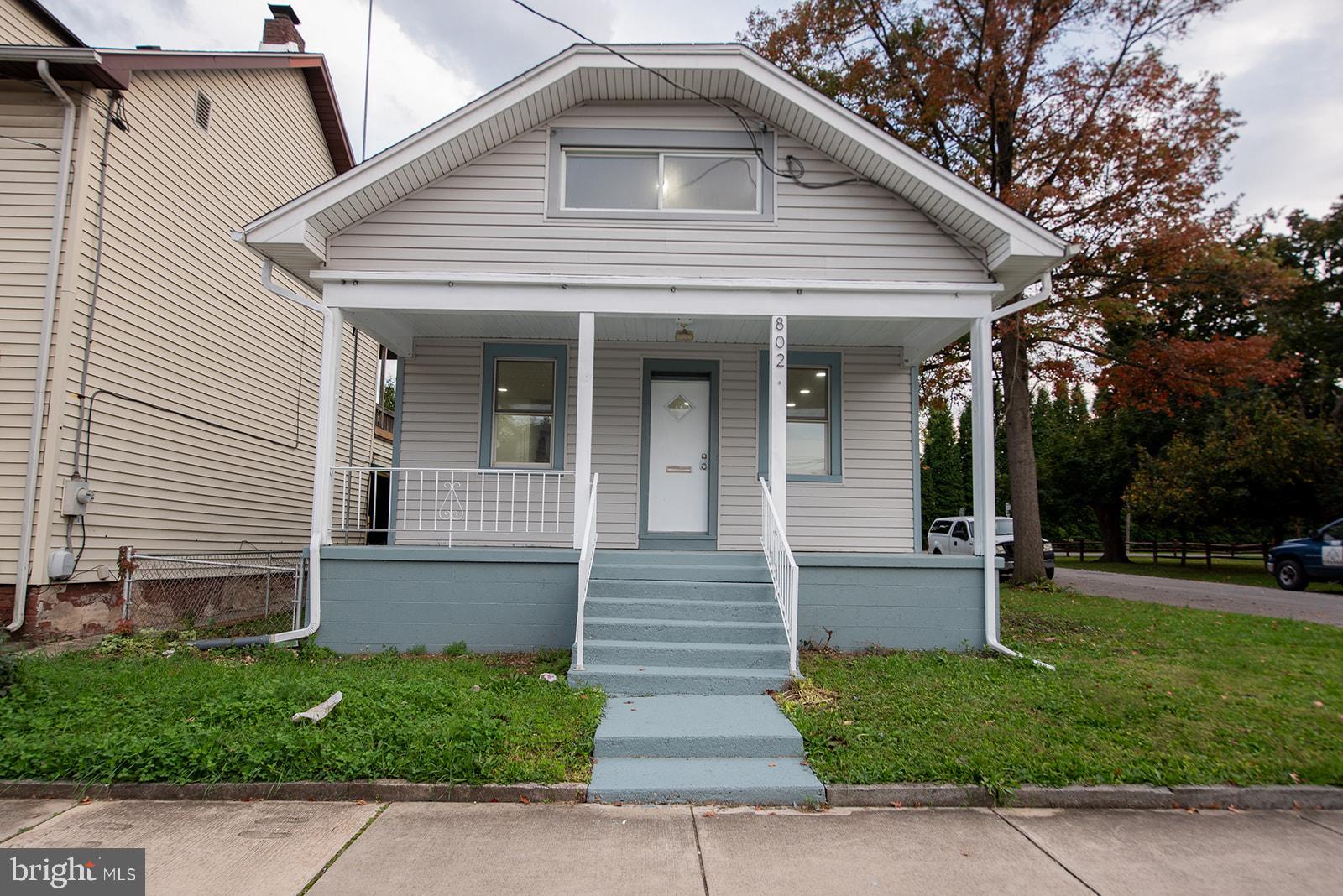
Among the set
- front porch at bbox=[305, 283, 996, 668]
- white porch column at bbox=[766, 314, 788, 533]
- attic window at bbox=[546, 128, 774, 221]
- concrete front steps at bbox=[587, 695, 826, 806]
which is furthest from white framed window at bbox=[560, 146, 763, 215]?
concrete front steps at bbox=[587, 695, 826, 806]

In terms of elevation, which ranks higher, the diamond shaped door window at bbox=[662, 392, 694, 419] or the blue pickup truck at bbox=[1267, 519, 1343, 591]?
the diamond shaped door window at bbox=[662, 392, 694, 419]

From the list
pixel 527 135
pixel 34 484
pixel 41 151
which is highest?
pixel 527 135

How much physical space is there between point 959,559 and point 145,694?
6662 mm

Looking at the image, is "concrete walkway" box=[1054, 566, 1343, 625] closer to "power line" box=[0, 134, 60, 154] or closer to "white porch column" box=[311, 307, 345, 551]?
"white porch column" box=[311, 307, 345, 551]

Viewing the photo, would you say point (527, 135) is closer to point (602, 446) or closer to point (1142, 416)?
point (602, 446)

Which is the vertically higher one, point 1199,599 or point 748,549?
point 748,549

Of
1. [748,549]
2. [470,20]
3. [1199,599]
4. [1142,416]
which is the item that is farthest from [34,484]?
[1142,416]

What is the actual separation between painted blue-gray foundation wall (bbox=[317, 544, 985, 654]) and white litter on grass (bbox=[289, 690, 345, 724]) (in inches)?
82.5

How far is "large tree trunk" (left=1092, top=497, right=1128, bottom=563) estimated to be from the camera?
30031mm

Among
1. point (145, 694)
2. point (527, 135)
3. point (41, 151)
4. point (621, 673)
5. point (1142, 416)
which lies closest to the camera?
point (145, 694)

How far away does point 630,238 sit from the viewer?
7.68m

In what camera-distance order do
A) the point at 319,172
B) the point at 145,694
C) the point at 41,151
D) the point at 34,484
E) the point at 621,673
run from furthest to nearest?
1. the point at 319,172
2. the point at 41,151
3. the point at 34,484
4. the point at 621,673
5. the point at 145,694

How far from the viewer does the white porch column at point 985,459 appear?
7.16 metres

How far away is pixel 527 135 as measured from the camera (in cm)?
787
